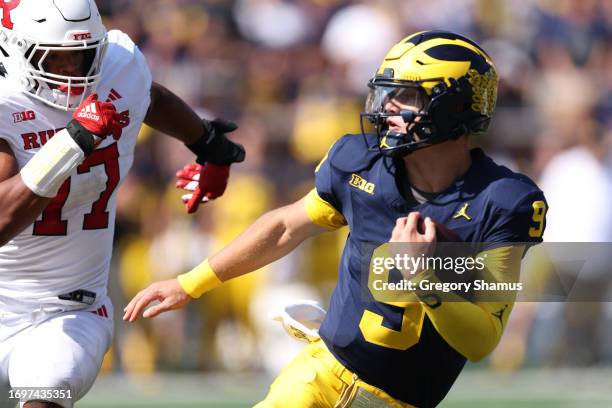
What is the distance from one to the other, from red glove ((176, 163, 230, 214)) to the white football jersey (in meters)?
0.64

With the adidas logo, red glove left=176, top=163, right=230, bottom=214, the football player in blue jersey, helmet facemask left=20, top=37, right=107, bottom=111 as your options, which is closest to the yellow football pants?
the football player in blue jersey

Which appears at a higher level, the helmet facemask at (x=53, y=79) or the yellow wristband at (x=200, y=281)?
the helmet facemask at (x=53, y=79)

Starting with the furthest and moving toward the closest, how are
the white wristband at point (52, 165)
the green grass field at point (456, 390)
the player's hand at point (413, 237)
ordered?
the green grass field at point (456, 390), the white wristband at point (52, 165), the player's hand at point (413, 237)

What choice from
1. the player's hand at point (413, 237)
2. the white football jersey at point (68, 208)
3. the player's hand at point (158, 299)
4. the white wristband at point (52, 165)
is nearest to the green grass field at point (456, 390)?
the white football jersey at point (68, 208)

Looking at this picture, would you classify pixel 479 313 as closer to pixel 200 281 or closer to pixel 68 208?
pixel 200 281

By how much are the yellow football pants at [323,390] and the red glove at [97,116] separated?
1.06m

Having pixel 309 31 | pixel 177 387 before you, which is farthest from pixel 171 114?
pixel 309 31

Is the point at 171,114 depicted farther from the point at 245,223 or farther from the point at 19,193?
the point at 245,223

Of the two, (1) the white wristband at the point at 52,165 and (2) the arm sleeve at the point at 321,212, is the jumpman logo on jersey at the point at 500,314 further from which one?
(1) the white wristband at the point at 52,165

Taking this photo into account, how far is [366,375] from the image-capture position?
13.7ft

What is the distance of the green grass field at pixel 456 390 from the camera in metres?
8.12

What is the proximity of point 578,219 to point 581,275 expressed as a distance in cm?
42

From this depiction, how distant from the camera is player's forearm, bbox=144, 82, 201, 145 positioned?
17.0 feet

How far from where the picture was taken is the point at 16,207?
424 centimetres
